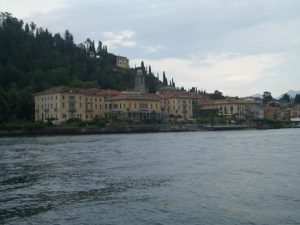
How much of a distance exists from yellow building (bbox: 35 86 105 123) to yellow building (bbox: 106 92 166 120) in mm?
7651

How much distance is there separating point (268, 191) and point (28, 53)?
441 ft

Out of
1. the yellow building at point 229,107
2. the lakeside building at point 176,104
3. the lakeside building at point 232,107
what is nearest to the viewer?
the lakeside building at point 176,104

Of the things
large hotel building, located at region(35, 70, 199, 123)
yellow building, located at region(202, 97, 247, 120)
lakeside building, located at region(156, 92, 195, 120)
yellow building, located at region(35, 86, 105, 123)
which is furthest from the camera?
A: yellow building, located at region(202, 97, 247, 120)

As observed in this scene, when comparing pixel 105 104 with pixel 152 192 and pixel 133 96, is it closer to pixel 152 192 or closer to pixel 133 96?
pixel 133 96

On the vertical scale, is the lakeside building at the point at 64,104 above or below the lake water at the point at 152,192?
above

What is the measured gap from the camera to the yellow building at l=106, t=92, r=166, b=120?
13375 cm

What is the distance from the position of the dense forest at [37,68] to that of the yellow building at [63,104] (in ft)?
10.5

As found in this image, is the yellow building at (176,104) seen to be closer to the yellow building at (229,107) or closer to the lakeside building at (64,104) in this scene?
the yellow building at (229,107)

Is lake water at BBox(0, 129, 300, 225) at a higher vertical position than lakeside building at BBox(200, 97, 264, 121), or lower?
lower

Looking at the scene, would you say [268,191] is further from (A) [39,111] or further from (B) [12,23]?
(B) [12,23]

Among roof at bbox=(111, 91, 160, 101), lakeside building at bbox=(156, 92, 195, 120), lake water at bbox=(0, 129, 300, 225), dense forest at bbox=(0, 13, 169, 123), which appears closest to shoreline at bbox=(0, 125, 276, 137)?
dense forest at bbox=(0, 13, 169, 123)

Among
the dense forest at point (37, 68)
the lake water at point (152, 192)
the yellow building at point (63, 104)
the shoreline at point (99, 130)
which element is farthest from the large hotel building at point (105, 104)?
the lake water at point (152, 192)

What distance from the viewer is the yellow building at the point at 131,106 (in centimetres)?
13375

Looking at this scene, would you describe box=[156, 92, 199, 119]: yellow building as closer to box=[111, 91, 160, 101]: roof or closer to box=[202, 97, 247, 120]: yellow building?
box=[202, 97, 247, 120]: yellow building
